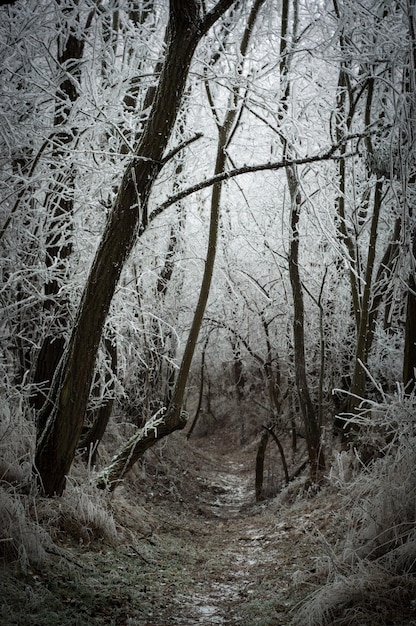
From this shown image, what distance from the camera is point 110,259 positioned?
421 cm

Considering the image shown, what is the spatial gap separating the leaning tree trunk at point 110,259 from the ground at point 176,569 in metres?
0.71

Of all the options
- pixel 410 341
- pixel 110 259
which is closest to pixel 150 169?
pixel 110 259

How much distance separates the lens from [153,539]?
219 inches

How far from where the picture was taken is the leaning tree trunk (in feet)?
12.8

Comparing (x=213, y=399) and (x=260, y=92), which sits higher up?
(x=260, y=92)

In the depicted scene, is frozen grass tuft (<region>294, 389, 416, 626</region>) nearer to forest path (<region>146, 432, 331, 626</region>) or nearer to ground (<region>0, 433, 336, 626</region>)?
ground (<region>0, 433, 336, 626</region>)

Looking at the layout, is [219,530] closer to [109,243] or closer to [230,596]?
[230,596]

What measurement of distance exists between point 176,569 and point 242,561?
0.86 metres

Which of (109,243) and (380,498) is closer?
(380,498)

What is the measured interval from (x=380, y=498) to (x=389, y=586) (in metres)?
0.74

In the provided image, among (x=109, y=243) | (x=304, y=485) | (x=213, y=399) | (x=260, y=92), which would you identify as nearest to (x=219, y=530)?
(x=304, y=485)

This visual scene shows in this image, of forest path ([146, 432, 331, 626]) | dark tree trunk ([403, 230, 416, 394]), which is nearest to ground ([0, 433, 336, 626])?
forest path ([146, 432, 331, 626])

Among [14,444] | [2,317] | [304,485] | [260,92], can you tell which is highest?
[260,92]

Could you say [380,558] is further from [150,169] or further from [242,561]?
[150,169]
